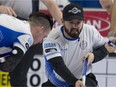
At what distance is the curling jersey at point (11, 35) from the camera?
186 cm

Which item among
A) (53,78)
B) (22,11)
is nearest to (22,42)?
(22,11)

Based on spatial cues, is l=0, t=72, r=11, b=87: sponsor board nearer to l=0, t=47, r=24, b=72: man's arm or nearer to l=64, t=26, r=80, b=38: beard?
l=64, t=26, r=80, b=38: beard

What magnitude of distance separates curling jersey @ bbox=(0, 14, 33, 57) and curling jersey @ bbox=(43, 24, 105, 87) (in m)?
0.79

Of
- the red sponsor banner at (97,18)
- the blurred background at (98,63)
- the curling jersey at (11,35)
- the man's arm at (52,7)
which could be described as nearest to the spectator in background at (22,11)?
the man's arm at (52,7)

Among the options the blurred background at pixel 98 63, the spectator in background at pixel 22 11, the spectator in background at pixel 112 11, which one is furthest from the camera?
the blurred background at pixel 98 63

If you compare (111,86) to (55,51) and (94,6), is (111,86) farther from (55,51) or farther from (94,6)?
(55,51)

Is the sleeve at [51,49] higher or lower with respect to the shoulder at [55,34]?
lower

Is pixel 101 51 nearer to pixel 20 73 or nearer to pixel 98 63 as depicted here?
pixel 20 73

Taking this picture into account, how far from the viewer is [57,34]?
8.96ft

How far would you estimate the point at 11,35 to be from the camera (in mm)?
1862

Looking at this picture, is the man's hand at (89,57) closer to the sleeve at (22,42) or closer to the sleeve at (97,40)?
the sleeve at (97,40)

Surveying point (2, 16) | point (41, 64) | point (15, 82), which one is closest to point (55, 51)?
point (15, 82)

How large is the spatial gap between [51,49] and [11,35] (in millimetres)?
879

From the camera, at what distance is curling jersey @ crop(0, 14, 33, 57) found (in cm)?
186
